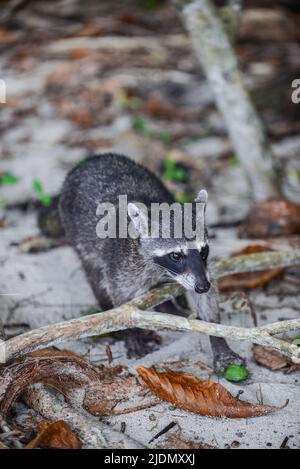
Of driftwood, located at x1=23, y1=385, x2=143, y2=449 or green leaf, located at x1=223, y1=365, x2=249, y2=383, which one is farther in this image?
green leaf, located at x1=223, y1=365, x2=249, y2=383

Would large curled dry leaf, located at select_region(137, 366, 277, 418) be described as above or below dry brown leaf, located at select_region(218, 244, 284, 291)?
above

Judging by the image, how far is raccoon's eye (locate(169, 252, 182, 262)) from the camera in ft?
13.7

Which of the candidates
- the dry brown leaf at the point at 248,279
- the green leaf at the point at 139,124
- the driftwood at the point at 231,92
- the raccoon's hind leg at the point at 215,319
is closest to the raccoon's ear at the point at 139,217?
the raccoon's hind leg at the point at 215,319

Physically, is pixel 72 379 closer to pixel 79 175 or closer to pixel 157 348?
pixel 157 348

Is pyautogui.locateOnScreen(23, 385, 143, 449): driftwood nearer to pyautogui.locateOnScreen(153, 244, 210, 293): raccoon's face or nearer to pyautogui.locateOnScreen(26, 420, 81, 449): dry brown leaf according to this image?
pyautogui.locateOnScreen(26, 420, 81, 449): dry brown leaf

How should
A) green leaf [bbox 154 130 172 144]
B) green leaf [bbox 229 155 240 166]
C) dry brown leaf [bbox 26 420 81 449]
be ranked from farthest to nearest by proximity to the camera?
green leaf [bbox 154 130 172 144] → green leaf [bbox 229 155 240 166] → dry brown leaf [bbox 26 420 81 449]

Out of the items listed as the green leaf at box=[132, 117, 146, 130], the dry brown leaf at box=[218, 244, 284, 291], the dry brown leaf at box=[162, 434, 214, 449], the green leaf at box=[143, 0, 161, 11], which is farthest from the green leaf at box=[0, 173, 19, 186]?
the green leaf at box=[143, 0, 161, 11]

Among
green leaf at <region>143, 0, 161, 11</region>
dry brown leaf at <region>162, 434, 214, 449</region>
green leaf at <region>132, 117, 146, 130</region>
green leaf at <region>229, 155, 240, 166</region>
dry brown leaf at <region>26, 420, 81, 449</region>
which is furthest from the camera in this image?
green leaf at <region>143, 0, 161, 11</region>

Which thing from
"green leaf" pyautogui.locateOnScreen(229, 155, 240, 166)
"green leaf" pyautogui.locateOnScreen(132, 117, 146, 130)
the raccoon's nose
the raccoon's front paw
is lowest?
the raccoon's front paw

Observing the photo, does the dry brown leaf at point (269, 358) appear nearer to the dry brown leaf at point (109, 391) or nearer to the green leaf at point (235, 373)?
the green leaf at point (235, 373)

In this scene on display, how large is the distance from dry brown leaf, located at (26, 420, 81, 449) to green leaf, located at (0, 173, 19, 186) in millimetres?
3919

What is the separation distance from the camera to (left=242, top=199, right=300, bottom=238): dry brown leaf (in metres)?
5.67

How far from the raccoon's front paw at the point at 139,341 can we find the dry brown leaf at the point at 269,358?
2.54ft

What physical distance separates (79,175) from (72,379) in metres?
2.17
